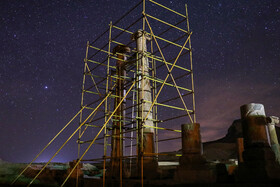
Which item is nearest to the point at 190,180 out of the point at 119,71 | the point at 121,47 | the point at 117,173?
the point at 117,173

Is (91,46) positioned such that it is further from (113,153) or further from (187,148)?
(187,148)

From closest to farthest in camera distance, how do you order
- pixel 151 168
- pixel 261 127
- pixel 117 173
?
pixel 261 127
pixel 151 168
pixel 117 173

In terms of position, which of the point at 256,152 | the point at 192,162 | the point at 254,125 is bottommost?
the point at 192,162

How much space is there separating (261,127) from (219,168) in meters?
2.28

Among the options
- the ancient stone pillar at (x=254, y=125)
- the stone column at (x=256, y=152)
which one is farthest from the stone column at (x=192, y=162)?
the ancient stone pillar at (x=254, y=125)

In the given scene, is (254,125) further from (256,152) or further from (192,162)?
(192,162)

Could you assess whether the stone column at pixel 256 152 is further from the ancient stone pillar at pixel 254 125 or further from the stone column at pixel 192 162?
the stone column at pixel 192 162

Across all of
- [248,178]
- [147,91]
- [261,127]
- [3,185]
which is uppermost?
[147,91]

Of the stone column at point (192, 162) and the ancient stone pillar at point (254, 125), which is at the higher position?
the ancient stone pillar at point (254, 125)

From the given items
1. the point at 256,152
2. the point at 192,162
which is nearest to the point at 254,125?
the point at 256,152

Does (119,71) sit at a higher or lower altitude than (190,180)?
higher

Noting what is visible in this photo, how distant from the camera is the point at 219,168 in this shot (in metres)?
9.30

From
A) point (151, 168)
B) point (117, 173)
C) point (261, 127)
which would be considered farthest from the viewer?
point (117, 173)

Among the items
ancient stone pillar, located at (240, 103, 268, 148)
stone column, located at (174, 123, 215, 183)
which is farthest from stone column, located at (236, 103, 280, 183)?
stone column, located at (174, 123, 215, 183)
